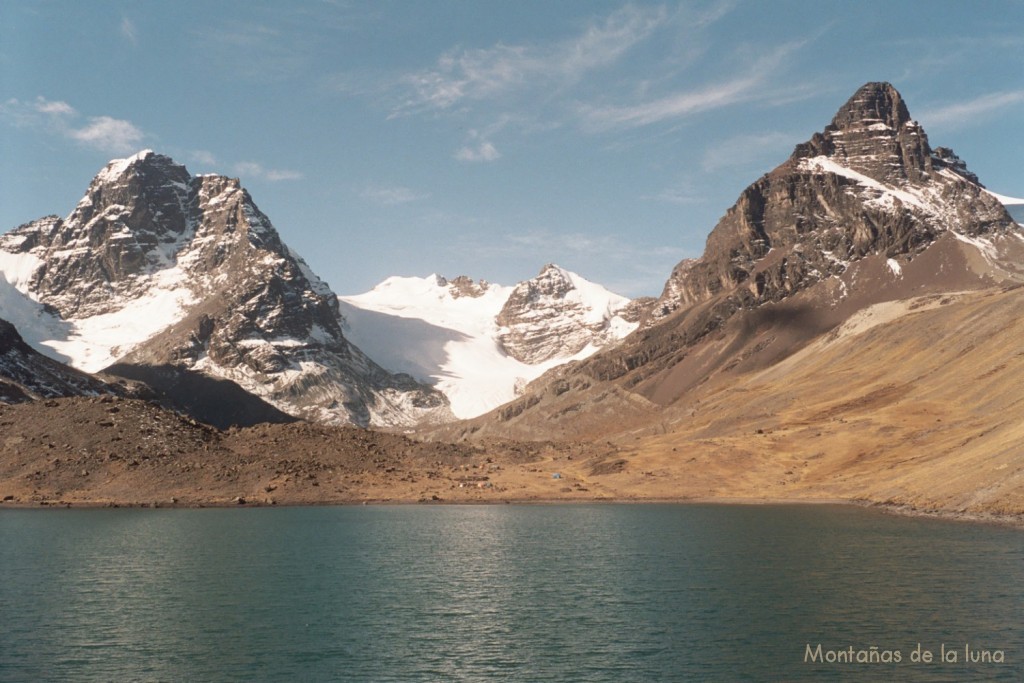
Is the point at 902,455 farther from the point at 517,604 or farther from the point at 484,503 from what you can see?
the point at 517,604

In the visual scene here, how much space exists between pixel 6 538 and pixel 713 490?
359ft

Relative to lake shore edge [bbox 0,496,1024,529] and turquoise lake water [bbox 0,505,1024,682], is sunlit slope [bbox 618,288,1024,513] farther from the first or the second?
turquoise lake water [bbox 0,505,1024,682]

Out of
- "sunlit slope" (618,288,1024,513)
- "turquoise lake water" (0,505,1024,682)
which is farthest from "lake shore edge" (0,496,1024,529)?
"turquoise lake water" (0,505,1024,682)

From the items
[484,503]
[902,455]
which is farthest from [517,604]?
[902,455]

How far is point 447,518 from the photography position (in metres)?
134

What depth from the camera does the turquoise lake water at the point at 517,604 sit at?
49.7 meters

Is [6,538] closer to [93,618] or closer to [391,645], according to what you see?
[93,618]

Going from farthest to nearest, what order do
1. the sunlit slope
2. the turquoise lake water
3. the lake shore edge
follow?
1. the lake shore edge
2. the sunlit slope
3. the turquoise lake water

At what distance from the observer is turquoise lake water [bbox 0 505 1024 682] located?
49688 mm

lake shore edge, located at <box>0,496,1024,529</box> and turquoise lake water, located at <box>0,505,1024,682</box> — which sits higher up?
lake shore edge, located at <box>0,496,1024,529</box>

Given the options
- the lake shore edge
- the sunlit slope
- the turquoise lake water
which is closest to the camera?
the turquoise lake water

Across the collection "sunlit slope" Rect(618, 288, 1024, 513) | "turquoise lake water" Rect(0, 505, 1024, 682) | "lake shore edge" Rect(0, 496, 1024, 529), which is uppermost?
"sunlit slope" Rect(618, 288, 1024, 513)

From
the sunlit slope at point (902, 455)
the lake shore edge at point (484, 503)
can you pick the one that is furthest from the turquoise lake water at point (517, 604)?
the lake shore edge at point (484, 503)

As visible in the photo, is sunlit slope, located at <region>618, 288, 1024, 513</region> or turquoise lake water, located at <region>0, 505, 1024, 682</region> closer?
turquoise lake water, located at <region>0, 505, 1024, 682</region>
